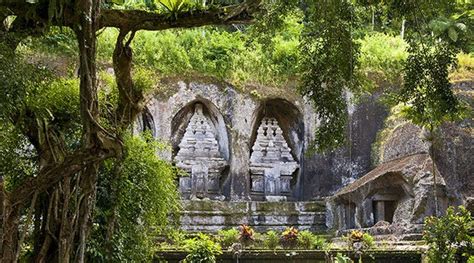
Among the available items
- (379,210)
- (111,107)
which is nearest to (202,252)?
(111,107)

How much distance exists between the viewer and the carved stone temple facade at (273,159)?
14.0 metres

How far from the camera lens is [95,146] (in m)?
5.69

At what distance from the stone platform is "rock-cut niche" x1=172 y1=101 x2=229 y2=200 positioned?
128 cm

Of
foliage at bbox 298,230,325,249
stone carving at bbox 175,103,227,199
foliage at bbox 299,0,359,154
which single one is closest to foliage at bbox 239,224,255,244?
foliage at bbox 298,230,325,249

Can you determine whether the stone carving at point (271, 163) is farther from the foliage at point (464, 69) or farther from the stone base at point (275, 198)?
the foliage at point (464, 69)

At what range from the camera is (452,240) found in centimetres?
893

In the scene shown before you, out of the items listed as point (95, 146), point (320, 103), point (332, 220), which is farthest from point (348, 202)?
point (95, 146)

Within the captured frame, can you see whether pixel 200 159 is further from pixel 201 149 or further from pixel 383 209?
pixel 383 209

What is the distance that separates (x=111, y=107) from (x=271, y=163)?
34.3 feet

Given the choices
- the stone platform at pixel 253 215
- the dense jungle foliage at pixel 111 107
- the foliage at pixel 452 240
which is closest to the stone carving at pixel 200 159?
the stone platform at pixel 253 215

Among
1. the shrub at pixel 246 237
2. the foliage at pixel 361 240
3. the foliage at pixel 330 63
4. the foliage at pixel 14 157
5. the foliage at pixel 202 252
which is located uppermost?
the foliage at pixel 330 63

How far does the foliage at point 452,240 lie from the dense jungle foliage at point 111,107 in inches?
80.9

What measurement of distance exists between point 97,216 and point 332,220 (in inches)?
351

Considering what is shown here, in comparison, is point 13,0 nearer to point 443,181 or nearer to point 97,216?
point 97,216
